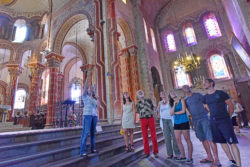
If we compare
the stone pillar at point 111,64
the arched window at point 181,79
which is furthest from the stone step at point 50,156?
the arched window at point 181,79

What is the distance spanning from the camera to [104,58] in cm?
682

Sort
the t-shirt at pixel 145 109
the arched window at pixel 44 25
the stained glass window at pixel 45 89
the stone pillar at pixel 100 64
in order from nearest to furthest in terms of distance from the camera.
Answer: the t-shirt at pixel 145 109, the stone pillar at pixel 100 64, the arched window at pixel 44 25, the stained glass window at pixel 45 89

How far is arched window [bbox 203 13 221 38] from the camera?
535 inches

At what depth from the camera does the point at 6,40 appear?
40.6 ft

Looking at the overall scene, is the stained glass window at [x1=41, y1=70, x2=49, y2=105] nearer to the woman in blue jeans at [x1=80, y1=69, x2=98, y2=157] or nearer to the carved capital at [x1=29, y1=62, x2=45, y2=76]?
the carved capital at [x1=29, y1=62, x2=45, y2=76]

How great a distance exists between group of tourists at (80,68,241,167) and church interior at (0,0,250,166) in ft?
2.46

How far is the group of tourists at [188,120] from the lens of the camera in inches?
86.7

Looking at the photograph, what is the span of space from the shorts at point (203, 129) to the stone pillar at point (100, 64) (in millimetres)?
4107

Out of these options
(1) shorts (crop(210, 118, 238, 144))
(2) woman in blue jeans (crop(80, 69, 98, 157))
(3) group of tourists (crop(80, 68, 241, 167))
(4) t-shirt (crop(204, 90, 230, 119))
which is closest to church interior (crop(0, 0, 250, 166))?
(2) woman in blue jeans (crop(80, 69, 98, 157))

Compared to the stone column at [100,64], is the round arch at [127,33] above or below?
above

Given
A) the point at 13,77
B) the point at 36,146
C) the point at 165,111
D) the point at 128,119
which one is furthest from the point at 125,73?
the point at 13,77

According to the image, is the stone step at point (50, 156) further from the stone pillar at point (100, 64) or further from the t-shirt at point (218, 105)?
the stone pillar at point (100, 64)

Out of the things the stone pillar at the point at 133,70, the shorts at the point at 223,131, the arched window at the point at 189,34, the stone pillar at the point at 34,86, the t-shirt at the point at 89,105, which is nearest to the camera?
the shorts at the point at 223,131

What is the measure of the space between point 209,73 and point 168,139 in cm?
1227
